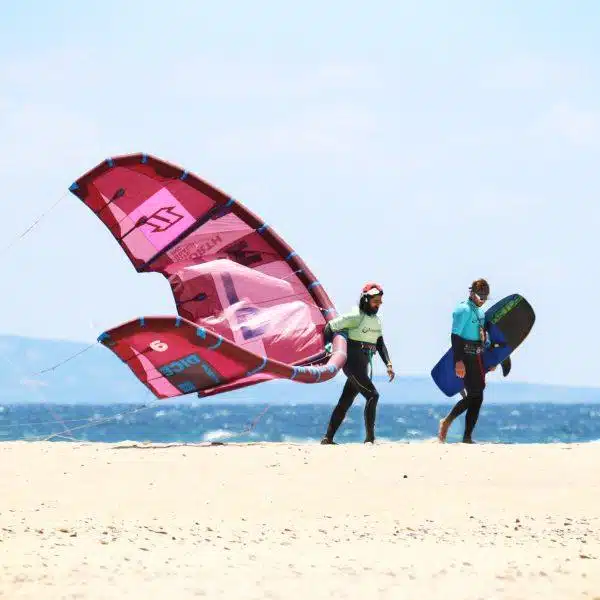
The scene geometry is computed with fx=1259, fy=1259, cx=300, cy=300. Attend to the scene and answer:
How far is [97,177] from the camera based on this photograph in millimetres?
12859

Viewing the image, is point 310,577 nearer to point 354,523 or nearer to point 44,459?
point 354,523

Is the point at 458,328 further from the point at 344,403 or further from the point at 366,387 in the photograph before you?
the point at 344,403

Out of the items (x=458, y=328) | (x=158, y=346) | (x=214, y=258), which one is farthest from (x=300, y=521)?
(x=214, y=258)

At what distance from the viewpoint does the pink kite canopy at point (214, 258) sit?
42.9ft

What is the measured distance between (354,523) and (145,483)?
1964 millimetres

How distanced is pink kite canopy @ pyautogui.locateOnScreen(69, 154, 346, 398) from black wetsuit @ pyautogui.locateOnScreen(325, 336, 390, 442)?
0.12m

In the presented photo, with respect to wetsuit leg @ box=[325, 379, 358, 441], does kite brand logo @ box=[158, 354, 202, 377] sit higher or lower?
higher

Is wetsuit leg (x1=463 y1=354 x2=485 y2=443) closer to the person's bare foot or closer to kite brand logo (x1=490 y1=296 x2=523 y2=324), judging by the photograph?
the person's bare foot

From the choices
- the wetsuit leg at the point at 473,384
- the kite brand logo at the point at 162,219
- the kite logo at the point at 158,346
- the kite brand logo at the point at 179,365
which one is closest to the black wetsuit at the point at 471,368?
the wetsuit leg at the point at 473,384

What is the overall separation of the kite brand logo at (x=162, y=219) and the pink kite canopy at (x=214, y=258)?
0.01 metres

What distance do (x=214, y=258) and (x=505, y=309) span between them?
3211 mm

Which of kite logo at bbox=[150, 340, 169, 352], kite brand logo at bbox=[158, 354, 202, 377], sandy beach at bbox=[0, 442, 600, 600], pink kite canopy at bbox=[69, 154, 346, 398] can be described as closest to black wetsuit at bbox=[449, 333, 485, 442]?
sandy beach at bbox=[0, 442, 600, 600]

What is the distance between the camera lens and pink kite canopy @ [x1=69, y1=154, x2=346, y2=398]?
13.1m

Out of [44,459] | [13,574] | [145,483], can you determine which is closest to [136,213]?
[44,459]
